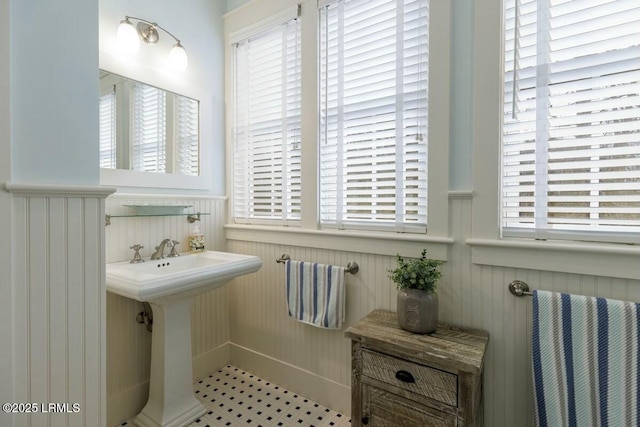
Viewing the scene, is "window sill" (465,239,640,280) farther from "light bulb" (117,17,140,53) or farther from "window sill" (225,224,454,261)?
"light bulb" (117,17,140,53)

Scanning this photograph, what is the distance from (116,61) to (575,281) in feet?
7.56

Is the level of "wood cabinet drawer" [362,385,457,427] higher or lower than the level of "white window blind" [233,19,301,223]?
lower

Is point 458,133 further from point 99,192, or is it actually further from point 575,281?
point 99,192

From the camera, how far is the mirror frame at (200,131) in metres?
1.59

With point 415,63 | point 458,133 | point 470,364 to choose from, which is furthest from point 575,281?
point 415,63

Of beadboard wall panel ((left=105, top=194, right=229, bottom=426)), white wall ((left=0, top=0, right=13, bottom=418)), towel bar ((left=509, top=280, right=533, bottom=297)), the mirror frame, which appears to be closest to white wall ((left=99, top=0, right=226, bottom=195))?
the mirror frame

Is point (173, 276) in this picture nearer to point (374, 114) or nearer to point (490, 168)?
point (374, 114)

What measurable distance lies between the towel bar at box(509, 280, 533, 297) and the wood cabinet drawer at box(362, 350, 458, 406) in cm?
42

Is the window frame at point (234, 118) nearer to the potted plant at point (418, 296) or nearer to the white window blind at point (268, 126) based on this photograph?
the white window blind at point (268, 126)

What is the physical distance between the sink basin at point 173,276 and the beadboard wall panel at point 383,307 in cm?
37

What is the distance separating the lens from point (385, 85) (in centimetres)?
154

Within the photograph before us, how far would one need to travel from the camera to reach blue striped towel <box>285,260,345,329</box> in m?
1.64

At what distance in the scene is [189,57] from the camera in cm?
196

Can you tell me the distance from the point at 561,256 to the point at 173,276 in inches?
60.6
